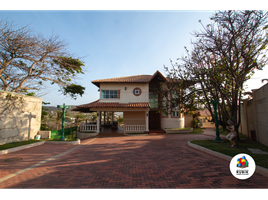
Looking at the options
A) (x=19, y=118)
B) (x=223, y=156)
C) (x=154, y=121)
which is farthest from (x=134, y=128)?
(x=223, y=156)

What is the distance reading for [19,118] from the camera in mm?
10031

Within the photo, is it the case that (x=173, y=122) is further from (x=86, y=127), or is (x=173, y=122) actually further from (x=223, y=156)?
(x=223, y=156)

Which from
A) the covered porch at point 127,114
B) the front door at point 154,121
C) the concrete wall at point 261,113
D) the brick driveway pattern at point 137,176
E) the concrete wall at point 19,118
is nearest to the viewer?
the brick driveway pattern at point 137,176

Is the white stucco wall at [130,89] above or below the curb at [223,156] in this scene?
above

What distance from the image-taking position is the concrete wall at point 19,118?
29.2 ft

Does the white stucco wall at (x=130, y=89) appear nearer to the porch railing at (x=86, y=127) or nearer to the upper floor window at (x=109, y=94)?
the upper floor window at (x=109, y=94)

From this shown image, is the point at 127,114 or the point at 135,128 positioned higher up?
the point at 127,114

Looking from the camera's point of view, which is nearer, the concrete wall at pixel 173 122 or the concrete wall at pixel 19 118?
the concrete wall at pixel 19 118

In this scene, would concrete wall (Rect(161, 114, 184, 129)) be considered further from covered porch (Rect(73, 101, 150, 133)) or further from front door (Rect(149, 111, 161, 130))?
covered porch (Rect(73, 101, 150, 133))

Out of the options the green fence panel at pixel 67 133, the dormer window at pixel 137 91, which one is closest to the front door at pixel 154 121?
the dormer window at pixel 137 91

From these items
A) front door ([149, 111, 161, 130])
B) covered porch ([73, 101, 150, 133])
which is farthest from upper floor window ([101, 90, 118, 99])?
front door ([149, 111, 161, 130])

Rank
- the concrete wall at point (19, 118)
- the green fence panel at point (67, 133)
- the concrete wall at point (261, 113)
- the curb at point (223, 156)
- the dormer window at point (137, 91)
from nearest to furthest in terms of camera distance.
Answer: the curb at point (223, 156), the concrete wall at point (261, 113), the concrete wall at point (19, 118), the green fence panel at point (67, 133), the dormer window at point (137, 91)
